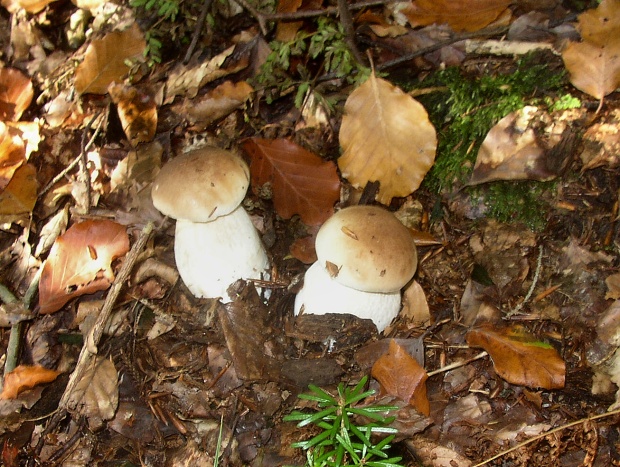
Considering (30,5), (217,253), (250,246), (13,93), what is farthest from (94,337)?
(30,5)

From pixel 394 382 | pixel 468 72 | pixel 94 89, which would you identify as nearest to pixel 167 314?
pixel 394 382

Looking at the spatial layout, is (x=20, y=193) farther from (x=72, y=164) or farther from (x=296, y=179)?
(x=296, y=179)

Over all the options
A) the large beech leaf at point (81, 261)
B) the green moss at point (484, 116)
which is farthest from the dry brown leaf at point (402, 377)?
the large beech leaf at point (81, 261)

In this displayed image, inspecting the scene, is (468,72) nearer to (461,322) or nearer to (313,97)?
(313,97)

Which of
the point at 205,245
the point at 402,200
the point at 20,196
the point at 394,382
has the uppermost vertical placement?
the point at 20,196

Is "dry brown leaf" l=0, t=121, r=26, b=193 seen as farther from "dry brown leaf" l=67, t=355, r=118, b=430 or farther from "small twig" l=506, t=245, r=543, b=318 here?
"small twig" l=506, t=245, r=543, b=318

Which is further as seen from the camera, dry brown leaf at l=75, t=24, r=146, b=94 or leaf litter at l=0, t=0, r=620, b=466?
dry brown leaf at l=75, t=24, r=146, b=94

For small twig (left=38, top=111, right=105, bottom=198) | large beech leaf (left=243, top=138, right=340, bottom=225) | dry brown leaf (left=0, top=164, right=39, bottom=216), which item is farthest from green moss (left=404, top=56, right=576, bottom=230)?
dry brown leaf (left=0, top=164, right=39, bottom=216)
